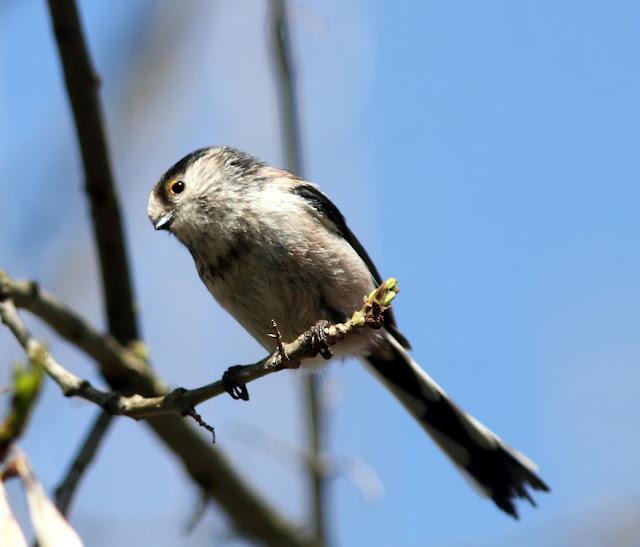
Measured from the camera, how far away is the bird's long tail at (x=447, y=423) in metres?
3.71

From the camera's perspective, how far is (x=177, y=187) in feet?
12.4

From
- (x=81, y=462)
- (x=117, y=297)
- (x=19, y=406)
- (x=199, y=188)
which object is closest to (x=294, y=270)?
(x=199, y=188)

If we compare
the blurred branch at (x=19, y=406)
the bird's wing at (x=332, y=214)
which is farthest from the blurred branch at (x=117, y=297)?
the blurred branch at (x=19, y=406)

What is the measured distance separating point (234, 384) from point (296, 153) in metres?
1.26

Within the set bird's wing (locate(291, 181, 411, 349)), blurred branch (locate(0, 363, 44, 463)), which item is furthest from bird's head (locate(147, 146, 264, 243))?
blurred branch (locate(0, 363, 44, 463))

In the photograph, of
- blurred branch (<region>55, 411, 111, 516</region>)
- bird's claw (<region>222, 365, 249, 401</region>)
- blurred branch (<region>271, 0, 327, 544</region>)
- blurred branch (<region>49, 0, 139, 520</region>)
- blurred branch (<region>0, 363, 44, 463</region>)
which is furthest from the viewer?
blurred branch (<region>271, 0, 327, 544</region>)

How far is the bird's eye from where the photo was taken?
3764 millimetres

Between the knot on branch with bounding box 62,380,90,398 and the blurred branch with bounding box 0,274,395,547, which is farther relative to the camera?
the blurred branch with bounding box 0,274,395,547

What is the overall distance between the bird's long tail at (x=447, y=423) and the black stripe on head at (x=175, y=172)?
110cm

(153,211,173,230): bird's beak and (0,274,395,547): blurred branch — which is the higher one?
(153,211,173,230): bird's beak

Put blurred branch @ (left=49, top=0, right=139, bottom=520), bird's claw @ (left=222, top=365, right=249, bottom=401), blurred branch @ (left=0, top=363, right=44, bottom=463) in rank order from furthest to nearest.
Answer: blurred branch @ (left=49, top=0, right=139, bottom=520)
bird's claw @ (left=222, top=365, right=249, bottom=401)
blurred branch @ (left=0, top=363, right=44, bottom=463)

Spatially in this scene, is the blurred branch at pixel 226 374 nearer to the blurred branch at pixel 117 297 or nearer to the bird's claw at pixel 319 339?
Answer: the bird's claw at pixel 319 339

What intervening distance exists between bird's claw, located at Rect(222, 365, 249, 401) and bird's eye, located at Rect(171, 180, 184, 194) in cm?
124

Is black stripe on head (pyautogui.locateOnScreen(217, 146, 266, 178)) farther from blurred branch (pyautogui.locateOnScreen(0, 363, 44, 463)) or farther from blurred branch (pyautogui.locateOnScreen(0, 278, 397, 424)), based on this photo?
blurred branch (pyautogui.locateOnScreen(0, 363, 44, 463))
